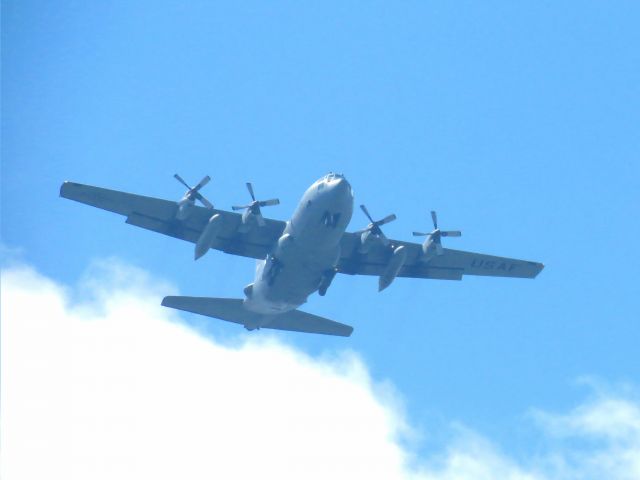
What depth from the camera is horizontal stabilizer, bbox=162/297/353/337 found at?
176 ft

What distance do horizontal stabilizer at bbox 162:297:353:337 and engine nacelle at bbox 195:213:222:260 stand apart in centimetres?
490

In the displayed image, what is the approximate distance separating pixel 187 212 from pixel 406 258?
42.6 ft

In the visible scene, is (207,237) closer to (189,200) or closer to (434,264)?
(189,200)

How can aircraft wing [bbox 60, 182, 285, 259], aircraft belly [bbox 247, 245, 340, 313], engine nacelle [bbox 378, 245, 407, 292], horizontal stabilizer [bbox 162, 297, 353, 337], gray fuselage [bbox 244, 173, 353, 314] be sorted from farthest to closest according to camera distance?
horizontal stabilizer [bbox 162, 297, 353, 337] < engine nacelle [bbox 378, 245, 407, 292] < aircraft belly [bbox 247, 245, 340, 313] < aircraft wing [bbox 60, 182, 285, 259] < gray fuselage [bbox 244, 173, 353, 314]

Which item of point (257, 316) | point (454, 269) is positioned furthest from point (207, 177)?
point (454, 269)

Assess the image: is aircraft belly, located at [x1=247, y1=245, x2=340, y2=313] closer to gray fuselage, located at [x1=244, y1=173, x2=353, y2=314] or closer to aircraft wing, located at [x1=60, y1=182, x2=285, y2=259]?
gray fuselage, located at [x1=244, y1=173, x2=353, y2=314]

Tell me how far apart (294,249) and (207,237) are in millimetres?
4367

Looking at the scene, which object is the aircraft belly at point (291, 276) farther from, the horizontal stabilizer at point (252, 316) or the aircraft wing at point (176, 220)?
the horizontal stabilizer at point (252, 316)

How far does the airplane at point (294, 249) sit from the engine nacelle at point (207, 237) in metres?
0.05

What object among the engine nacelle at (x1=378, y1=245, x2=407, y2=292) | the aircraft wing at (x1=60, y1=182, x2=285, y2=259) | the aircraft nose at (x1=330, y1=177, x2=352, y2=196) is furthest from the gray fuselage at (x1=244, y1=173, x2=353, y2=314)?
the engine nacelle at (x1=378, y1=245, x2=407, y2=292)

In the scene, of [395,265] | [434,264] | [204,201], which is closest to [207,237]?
[204,201]

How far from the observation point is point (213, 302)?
54125 millimetres

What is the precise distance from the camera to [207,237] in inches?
1925

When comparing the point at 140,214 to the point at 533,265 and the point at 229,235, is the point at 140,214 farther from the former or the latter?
the point at 533,265
